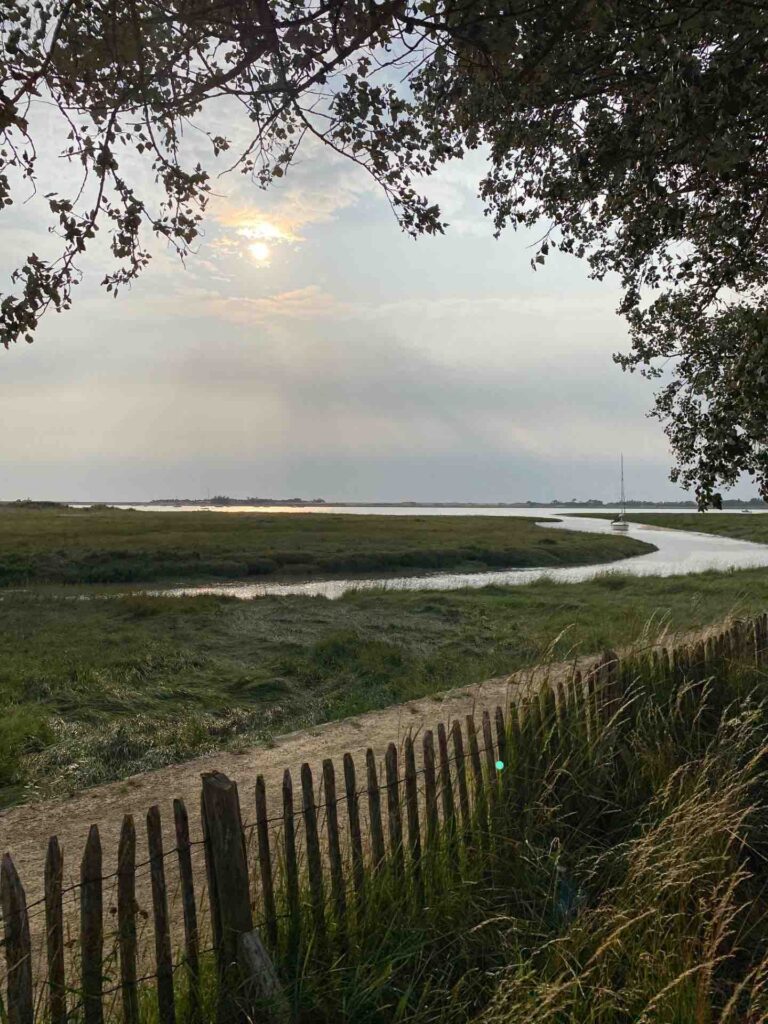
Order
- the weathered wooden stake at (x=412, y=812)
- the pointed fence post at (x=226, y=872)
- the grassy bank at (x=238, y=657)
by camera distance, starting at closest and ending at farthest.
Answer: the pointed fence post at (x=226, y=872), the weathered wooden stake at (x=412, y=812), the grassy bank at (x=238, y=657)

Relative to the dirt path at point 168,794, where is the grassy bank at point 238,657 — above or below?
below

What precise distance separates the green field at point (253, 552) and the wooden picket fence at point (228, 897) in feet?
110

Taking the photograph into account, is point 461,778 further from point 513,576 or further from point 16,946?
point 513,576

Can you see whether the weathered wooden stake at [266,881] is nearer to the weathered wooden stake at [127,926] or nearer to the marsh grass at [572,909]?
the marsh grass at [572,909]

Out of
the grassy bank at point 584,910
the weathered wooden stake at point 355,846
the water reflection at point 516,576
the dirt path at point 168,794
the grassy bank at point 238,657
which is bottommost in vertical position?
the water reflection at point 516,576

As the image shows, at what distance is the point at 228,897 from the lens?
12.5ft

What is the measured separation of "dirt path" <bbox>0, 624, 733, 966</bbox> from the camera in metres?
6.17

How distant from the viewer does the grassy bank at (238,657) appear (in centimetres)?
1022

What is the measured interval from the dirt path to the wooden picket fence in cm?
55

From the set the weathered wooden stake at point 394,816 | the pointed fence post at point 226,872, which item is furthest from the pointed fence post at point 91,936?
the weathered wooden stake at point 394,816

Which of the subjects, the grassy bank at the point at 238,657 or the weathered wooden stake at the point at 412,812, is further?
the grassy bank at the point at 238,657

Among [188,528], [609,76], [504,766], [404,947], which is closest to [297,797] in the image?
[504,766]

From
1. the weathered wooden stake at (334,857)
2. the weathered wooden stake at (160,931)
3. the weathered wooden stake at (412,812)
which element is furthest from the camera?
the weathered wooden stake at (412,812)

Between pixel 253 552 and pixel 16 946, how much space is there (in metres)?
43.5
